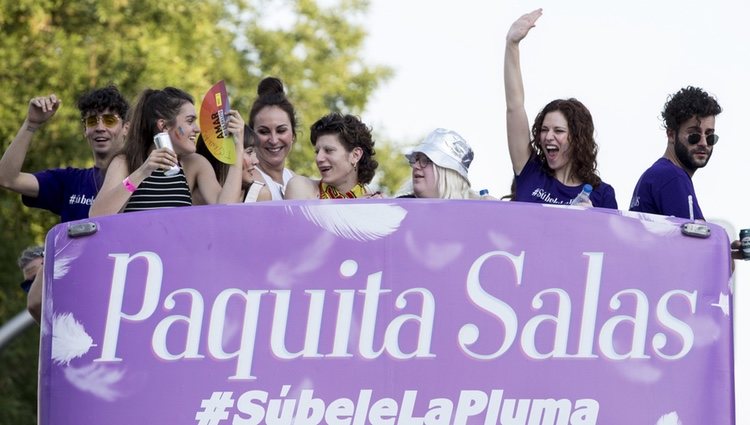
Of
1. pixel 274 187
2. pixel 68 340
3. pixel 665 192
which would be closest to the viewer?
pixel 68 340

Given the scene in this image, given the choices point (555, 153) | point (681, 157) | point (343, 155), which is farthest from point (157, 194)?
point (681, 157)

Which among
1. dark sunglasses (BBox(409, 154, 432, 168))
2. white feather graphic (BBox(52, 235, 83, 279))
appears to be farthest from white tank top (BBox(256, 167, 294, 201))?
white feather graphic (BBox(52, 235, 83, 279))

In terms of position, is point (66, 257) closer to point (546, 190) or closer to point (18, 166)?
point (546, 190)

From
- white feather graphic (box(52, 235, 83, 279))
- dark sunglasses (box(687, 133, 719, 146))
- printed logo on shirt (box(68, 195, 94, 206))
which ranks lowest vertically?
white feather graphic (box(52, 235, 83, 279))

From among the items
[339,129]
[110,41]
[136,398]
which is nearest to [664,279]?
[136,398]

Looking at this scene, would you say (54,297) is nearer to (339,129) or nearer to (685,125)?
(339,129)

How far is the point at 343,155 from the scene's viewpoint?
8.36 meters

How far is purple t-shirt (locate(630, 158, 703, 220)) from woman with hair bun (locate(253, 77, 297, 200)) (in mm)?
2010

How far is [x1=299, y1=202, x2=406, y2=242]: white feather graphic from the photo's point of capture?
5.79m

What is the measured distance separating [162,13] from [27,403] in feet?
20.1

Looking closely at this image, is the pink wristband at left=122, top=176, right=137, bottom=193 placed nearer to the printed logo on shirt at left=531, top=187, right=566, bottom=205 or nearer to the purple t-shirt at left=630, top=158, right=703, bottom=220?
the printed logo on shirt at left=531, top=187, right=566, bottom=205

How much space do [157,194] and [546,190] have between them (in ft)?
5.60

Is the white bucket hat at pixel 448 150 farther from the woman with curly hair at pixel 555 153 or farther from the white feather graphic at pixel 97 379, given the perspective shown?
the white feather graphic at pixel 97 379

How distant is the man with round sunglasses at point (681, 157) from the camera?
24.0 feet
